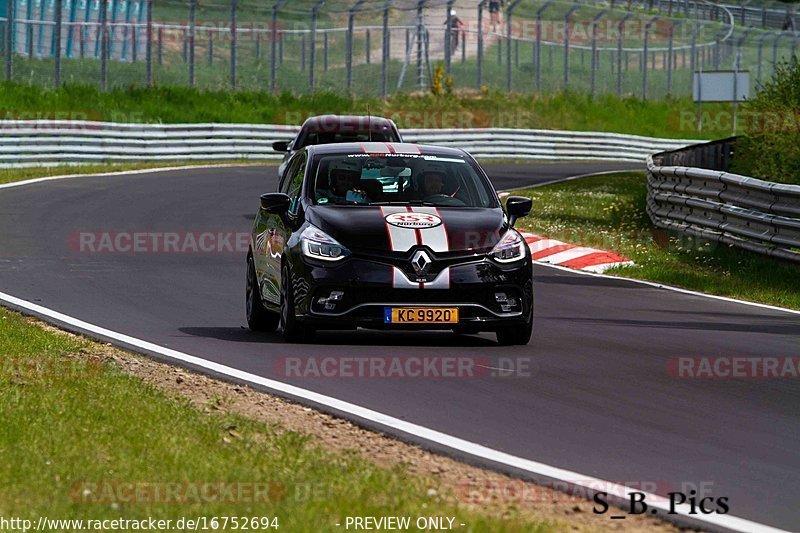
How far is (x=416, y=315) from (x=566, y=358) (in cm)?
116

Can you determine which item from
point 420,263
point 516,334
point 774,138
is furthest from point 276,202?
point 774,138

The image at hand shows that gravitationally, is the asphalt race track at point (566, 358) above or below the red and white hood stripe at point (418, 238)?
below

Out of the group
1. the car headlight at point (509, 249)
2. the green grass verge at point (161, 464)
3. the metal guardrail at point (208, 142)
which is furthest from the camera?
the metal guardrail at point (208, 142)

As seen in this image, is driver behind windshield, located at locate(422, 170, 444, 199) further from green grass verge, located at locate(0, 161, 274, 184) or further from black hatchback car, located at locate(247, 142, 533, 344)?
green grass verge, located at locate(0, 161, 274, 184)

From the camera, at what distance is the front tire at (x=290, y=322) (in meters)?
11.9

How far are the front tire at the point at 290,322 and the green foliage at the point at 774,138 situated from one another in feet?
39.8

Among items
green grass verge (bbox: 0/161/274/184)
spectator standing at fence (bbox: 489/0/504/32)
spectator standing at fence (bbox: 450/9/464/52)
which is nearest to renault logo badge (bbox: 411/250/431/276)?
green grass verge (bbox: 0/161/274/184)

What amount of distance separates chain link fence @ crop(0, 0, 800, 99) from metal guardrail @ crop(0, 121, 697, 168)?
11.6 ft

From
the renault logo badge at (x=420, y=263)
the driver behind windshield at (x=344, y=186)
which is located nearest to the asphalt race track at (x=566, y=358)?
the renault logo badge at (x=420, y=263)

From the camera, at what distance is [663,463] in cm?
749

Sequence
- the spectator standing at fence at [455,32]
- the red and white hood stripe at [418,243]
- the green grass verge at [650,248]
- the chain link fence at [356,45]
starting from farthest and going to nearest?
the spectator standing at fence at [455,32] < the chain link fence at [356,45] < the green grass verge at [650,248] < the red and white hood stripe at [418,243]

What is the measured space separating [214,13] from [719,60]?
2261 centimetres

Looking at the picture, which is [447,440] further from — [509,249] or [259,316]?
[259,316]

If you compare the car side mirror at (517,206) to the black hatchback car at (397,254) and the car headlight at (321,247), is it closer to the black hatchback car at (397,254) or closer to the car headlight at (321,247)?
the black hatchback car at (397,254)
